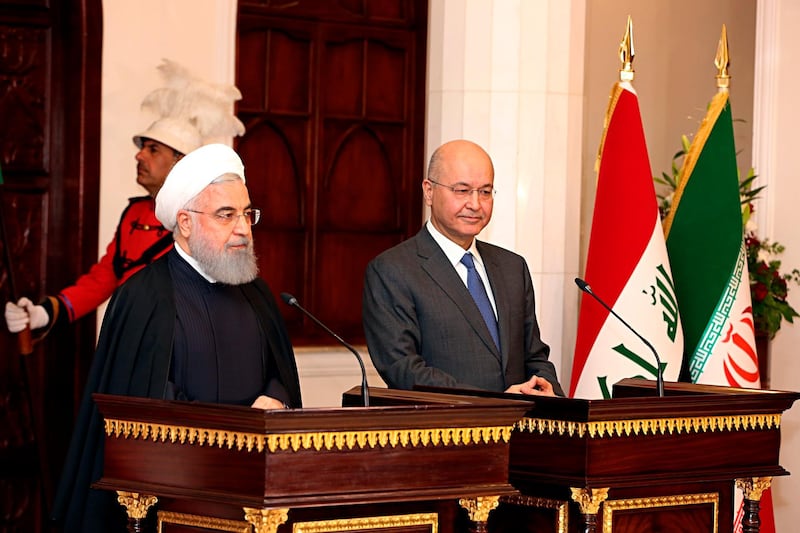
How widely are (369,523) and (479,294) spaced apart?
148 centimetres

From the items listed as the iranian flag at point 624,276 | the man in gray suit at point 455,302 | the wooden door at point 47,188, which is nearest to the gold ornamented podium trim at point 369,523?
the man in gray suit at point 455,302

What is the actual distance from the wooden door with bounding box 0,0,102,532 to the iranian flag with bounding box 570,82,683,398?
2.48 meters

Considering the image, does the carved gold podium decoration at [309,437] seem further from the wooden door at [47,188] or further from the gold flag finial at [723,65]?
the wooden door at [47,188]

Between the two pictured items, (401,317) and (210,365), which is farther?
(401,317)

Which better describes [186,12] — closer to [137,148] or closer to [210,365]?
[137,148]

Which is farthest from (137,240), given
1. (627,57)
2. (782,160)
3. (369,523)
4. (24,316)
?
(782,160)

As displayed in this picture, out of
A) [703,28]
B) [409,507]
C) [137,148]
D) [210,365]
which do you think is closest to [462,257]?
[210,365]

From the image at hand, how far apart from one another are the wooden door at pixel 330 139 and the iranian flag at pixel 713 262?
195 centimetres

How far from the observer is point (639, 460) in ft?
12.8

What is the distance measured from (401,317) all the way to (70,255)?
279cm

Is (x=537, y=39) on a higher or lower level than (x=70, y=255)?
higher

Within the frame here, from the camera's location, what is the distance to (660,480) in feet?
13.0

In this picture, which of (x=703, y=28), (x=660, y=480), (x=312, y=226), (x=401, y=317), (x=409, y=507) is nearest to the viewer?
(x=409, y=507)

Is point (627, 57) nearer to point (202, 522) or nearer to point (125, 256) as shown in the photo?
point (125, 256)
